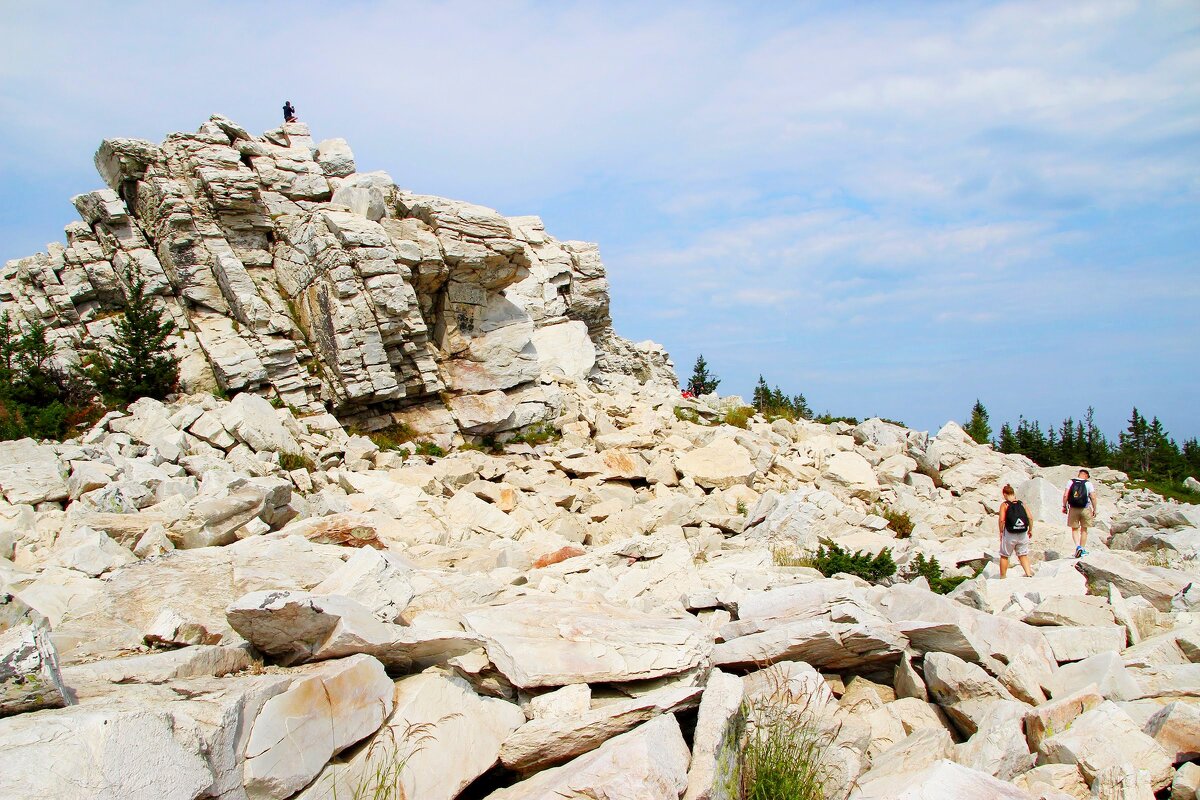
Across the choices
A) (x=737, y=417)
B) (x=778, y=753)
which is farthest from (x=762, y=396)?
(x=778, y=753)

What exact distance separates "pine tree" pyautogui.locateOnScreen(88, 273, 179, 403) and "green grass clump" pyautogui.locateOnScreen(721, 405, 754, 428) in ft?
56.5

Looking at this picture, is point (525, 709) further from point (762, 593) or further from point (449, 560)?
point (449, 560)

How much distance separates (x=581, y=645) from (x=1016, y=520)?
849 centimetres

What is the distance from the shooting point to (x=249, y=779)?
14.0 feet

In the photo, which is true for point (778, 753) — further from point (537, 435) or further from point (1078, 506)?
point (537, 435)

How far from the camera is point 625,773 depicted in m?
4.57

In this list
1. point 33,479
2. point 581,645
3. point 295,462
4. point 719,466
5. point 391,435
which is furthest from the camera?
point 391,435

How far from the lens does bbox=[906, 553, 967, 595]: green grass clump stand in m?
10.8

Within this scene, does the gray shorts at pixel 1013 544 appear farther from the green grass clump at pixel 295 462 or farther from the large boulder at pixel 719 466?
the green grass clump at pixel 295 462

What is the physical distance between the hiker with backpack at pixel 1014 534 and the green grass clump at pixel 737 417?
44.3 feet

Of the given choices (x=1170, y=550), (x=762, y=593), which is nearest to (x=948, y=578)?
(x=1170, y=550)

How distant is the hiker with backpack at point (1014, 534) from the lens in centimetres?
1130

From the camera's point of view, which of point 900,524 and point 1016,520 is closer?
point 1016,520

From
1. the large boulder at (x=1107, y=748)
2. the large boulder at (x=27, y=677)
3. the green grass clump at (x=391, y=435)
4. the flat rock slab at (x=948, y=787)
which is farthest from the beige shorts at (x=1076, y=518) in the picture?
the green grass clump at (x=391, y=435)
